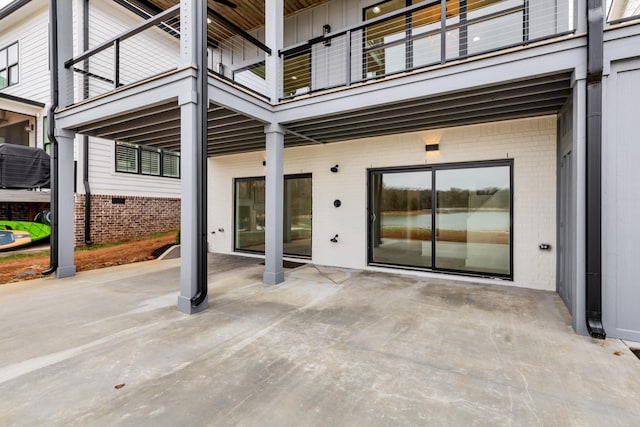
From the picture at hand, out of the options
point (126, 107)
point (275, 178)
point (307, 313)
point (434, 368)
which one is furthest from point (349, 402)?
point (126, 107)

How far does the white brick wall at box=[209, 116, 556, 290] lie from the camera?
4883mm

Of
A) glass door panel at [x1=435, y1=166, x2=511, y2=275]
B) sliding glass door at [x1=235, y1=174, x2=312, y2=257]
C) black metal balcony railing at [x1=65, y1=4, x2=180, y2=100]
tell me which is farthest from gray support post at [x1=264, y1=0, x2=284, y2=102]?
black metal balcony railing at [x1=65, y1=4, x2=180, y2=100]

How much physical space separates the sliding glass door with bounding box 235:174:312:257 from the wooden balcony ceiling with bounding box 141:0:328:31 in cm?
405

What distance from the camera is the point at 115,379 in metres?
2.31

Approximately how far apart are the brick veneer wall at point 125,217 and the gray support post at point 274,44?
7144 mm

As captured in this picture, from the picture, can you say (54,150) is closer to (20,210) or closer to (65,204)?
(65,204)

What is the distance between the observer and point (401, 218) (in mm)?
6078

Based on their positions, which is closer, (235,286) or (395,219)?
(235,286)

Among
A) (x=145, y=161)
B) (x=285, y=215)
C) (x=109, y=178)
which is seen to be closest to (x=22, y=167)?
(x=109, y=178)

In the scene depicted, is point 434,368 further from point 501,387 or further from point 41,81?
point 41,81

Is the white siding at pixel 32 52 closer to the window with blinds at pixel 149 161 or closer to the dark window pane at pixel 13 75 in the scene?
the dark window pane at pixel 13 75

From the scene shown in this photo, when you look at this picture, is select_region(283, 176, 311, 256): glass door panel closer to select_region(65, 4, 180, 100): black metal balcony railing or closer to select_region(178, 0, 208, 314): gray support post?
select_region(178, 0, 208, 314): gray support post

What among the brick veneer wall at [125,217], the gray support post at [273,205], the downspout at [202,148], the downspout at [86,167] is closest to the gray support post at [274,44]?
the gray support post at [273,205]

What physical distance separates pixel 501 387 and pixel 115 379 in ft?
9.75
